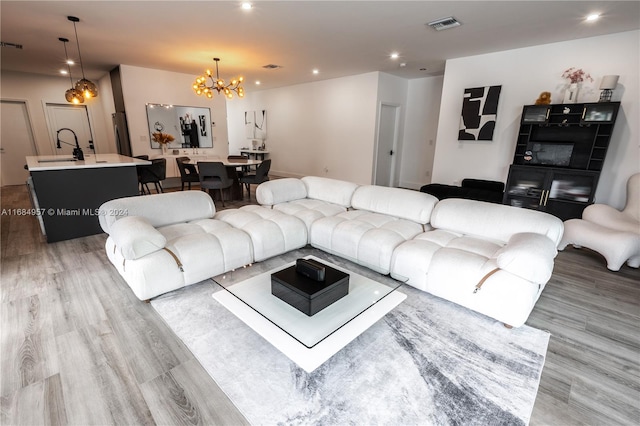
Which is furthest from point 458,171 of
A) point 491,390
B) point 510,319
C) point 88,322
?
point 88,322

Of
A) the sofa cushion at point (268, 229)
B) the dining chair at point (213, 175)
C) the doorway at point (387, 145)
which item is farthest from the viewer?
the doorway at point (387, 145)

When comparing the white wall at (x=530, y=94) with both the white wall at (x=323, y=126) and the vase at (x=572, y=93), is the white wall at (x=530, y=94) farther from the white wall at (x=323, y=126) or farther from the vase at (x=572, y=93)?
the white wall at (x=323, y=126)

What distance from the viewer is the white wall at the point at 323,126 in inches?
265

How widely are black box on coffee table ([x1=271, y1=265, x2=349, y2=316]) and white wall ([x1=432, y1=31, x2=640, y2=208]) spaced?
4.60 m

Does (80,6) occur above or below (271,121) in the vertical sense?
above

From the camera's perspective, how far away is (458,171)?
5516 mm

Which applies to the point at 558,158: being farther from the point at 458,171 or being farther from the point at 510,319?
the point at 510,319

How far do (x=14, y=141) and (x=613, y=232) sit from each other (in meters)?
11.6

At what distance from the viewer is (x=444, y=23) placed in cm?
352

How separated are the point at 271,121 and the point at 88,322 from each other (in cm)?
806

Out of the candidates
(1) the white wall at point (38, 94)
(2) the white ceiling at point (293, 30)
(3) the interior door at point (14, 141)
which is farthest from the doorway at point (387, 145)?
(3) the interior door at point (14, 141)

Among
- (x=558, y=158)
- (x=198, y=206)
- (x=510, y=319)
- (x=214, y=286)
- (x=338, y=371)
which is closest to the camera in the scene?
(x=338, y=371)

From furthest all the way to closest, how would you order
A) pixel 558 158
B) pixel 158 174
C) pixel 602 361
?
pixel 158 174 → pixel 558 158 → pixel 602 361

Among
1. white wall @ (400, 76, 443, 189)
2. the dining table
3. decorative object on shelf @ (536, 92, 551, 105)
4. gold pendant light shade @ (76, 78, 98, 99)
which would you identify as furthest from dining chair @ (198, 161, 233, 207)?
decorative object on shelf @ (536, 92, 551, 105)
